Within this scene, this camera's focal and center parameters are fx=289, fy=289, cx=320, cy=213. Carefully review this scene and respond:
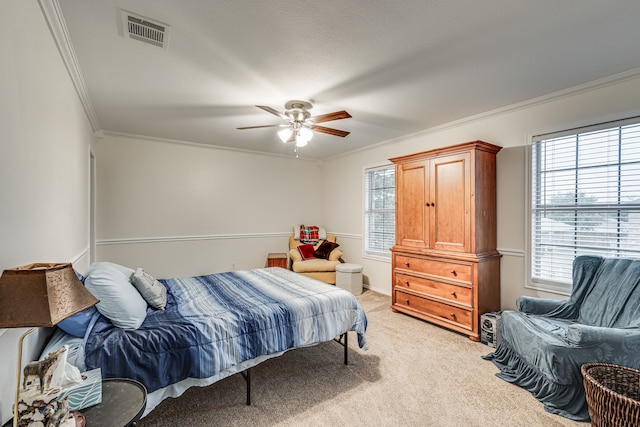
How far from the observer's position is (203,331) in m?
1.90

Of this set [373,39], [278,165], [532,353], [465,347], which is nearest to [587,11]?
[373,39]

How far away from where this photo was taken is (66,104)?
2275 mm

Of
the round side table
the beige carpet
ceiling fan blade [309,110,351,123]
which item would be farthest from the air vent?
the beige carpet

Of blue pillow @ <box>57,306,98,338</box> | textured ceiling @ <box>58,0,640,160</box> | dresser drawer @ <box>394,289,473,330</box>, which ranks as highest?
textured ceiling @ <box>58,0,640,160</box>

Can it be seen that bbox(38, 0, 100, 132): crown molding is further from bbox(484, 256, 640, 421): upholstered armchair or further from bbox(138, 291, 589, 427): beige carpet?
bbox(484, 256, 640, 421): upholstered armchair

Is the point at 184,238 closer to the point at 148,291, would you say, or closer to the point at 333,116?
the point at 148,291

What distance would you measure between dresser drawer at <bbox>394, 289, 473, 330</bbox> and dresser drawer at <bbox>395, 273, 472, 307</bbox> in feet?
0.30

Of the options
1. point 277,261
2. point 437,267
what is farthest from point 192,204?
point 437,267

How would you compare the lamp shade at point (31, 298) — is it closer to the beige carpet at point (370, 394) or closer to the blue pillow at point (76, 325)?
the blue pillow at point (76, 325)

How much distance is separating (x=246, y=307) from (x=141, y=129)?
133 inches

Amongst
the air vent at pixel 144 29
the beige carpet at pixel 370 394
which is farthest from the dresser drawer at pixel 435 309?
the air vent at pixel 144 29

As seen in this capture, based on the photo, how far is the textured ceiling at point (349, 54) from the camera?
1.76 m

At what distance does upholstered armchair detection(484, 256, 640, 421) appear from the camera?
1.95m

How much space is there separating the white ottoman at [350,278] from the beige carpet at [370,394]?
1.76 meters
